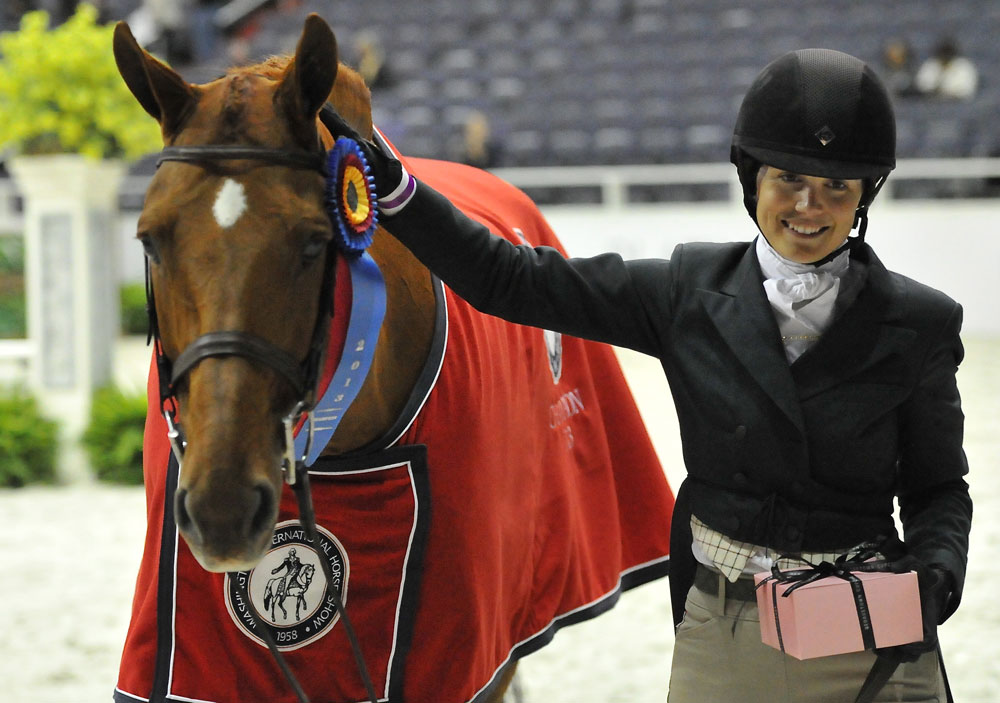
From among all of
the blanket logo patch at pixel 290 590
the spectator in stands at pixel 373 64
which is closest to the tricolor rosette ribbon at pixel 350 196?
the blanket logo patch at pixel 290 590

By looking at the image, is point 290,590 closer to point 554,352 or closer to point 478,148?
point 554,352

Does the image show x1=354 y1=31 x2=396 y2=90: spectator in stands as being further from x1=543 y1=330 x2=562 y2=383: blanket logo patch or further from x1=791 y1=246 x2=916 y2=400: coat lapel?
x1=791 y1=246 x2=916 y2=400: coat lapel

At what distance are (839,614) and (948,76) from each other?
9.45 meters

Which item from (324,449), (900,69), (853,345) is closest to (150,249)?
(324,449)

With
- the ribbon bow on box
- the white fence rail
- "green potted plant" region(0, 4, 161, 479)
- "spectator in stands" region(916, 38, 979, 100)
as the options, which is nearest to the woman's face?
the ribbon bow on box

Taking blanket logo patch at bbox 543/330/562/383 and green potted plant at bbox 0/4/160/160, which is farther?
green potted plant at bbox 0/4/160/160

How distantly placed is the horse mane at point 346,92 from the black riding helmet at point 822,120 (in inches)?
19.9

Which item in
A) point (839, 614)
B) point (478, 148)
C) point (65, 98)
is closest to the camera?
point (839, 614)

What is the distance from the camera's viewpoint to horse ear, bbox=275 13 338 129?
1.32 meters

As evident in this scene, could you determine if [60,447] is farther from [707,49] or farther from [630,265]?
[707,49]

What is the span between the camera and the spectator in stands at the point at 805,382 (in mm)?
1410

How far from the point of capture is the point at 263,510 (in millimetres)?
1227

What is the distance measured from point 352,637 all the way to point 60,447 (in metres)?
4.33

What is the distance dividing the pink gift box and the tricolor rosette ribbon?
0.62m
